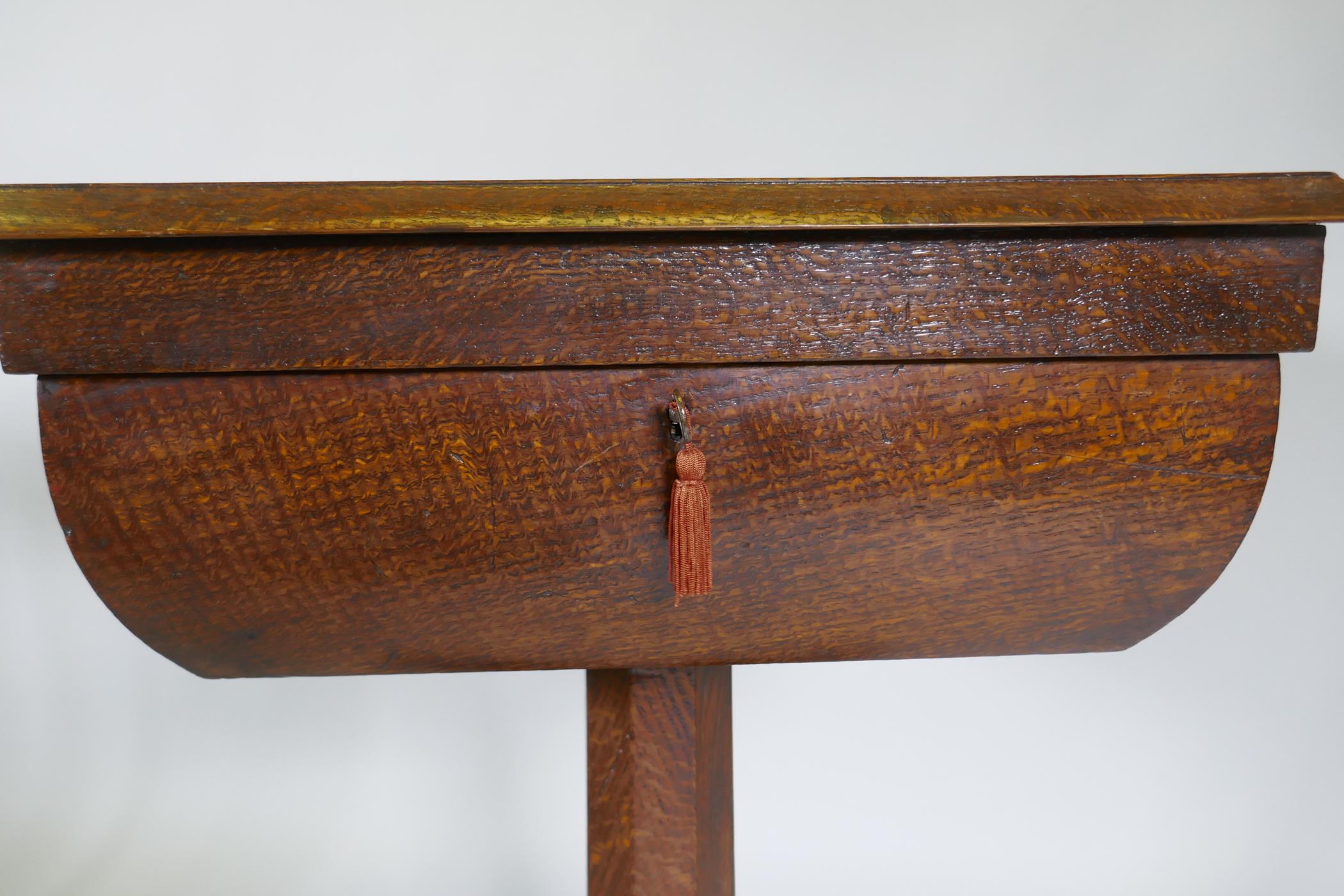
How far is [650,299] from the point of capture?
1.06 meters

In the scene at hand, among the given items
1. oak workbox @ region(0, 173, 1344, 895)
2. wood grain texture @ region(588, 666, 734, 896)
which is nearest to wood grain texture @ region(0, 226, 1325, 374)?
oak workbox @ region(0, 173, 1344, 895)

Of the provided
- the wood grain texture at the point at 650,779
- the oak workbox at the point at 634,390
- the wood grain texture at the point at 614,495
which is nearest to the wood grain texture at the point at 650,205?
the oak workbox at the point at 634,390

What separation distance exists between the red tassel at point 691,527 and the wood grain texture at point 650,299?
93 millimetres

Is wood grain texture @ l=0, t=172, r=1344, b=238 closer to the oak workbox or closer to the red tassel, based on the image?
the oak workbox

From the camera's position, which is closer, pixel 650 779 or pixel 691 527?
pixel 691 527

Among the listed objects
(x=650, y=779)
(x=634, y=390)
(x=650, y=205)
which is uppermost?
(x=650, y=205)

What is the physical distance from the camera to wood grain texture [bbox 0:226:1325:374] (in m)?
1.04

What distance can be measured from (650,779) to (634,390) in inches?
16.9

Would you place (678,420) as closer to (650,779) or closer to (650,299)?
(650,299)

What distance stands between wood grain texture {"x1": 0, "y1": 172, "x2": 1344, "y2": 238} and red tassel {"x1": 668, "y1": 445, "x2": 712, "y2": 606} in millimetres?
199

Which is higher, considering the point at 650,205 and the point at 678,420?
the point at 650,205

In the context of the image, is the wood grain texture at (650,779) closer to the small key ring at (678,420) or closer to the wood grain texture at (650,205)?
the small key ring at (678,420)

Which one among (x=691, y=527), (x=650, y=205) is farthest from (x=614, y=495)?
(x=650, y=205)

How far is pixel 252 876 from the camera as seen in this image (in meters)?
2.01
